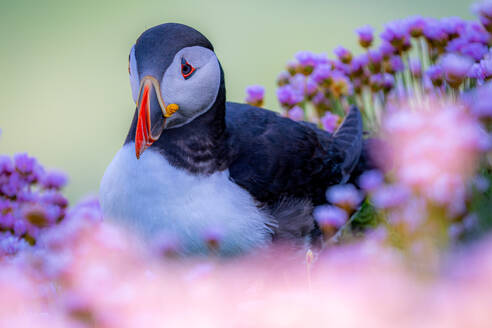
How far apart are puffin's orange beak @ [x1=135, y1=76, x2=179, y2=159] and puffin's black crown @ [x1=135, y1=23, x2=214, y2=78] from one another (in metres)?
0.06

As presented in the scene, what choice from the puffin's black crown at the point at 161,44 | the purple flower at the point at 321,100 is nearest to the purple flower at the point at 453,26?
the purple flower at the point at 321,100

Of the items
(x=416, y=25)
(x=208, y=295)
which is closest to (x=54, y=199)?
(x=208, y=295)

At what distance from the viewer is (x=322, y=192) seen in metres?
3.38

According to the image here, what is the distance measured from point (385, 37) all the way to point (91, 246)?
297cm

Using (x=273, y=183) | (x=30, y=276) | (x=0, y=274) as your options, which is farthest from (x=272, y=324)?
(x=273, y=183)

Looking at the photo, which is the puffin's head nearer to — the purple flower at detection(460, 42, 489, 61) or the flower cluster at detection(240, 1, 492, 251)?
the flower cluster at detection(240, 1, 492, 251)

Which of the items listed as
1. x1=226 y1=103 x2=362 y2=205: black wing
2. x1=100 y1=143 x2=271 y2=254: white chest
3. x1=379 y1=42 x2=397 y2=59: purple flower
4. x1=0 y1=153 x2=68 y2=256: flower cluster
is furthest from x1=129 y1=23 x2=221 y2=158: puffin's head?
x1=379 y1=42 x2=397 y2=59: purple flower

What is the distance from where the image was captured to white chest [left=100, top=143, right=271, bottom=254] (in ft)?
8.81

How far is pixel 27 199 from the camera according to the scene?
315cm

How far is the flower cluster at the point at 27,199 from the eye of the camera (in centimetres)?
288

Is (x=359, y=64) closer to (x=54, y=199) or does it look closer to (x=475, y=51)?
(x=475, y=51)

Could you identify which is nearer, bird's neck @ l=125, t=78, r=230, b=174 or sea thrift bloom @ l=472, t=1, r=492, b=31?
bird's neck @ l=125, t=78, r=230, b=174

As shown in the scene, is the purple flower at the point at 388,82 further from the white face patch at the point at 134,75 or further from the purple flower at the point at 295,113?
the white face patch at the point at 134,75

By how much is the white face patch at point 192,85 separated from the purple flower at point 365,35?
1.86 m
